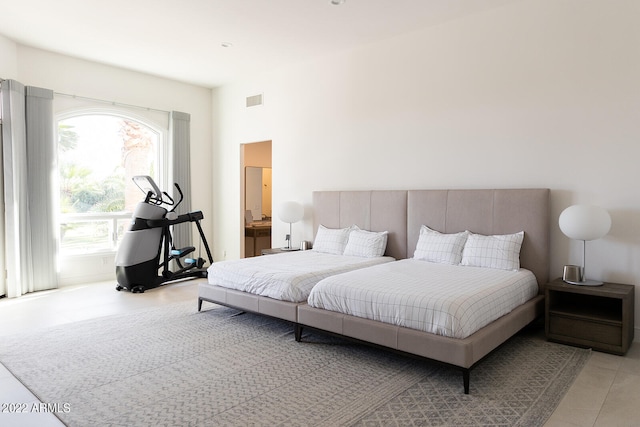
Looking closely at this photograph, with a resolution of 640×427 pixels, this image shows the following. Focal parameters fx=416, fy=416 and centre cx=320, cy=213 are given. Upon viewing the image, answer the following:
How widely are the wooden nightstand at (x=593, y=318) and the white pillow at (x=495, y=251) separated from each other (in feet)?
1.30

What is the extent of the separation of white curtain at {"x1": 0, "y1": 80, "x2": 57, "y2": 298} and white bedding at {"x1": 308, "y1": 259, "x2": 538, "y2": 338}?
4059mm

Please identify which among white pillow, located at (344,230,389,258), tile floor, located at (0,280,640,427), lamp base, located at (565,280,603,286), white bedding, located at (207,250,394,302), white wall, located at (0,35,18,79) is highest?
white wall, located at (0,35,18,79)

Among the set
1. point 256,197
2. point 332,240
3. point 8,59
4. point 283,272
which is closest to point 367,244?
point 332,240

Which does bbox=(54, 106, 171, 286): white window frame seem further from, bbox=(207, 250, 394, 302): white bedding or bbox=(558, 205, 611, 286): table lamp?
bbox=(558, 205, 611, 286): table lamp

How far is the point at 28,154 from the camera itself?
5.34 meters

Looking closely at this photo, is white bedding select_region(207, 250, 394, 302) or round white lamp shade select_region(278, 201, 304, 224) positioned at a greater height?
round white lamp shade select_region(278, 201, 304, 224)

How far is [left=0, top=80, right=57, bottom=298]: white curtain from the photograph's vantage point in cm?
508

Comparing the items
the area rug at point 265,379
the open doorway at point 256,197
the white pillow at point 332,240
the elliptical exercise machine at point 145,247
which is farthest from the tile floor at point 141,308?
the open doorway at point 256,197

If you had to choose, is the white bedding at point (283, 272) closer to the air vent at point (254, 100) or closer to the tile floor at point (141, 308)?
the tile floor at point (141, 308)

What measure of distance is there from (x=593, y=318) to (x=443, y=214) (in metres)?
1.64

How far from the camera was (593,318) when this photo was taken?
3309mm

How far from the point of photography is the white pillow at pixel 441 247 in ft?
13.6

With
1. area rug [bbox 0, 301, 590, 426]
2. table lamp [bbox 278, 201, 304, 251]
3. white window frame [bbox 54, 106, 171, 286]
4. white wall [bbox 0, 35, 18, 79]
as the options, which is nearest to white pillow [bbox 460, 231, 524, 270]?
area rug [bbox 0, 301, 590, 426]

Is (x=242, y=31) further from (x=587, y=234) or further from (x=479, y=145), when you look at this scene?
(x=587, y=234)
